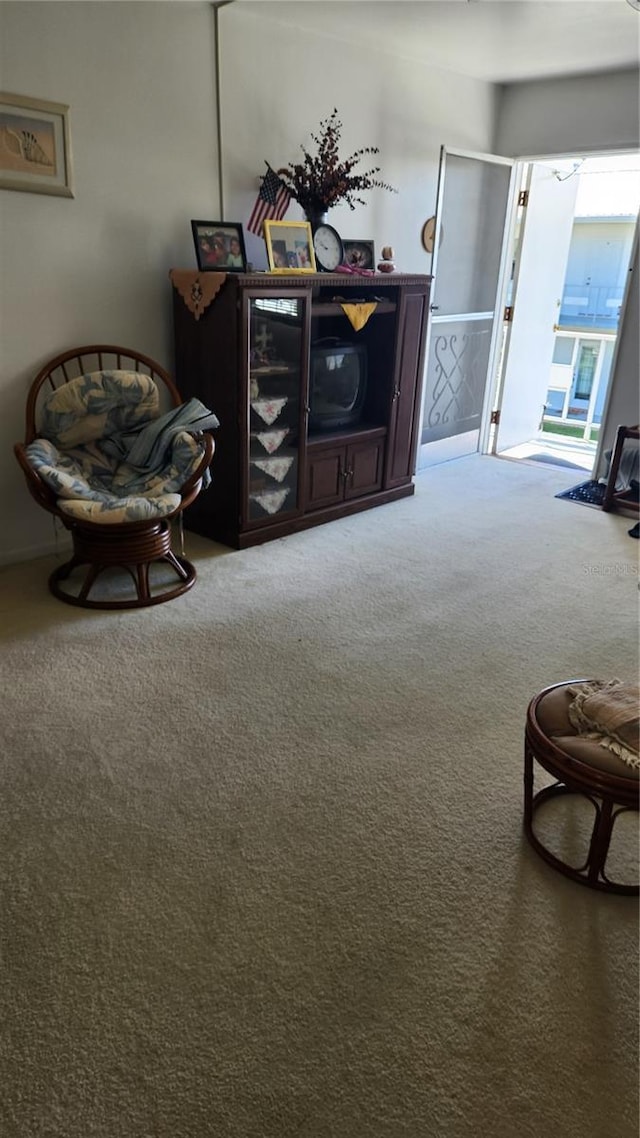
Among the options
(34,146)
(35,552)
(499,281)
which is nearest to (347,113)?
(499,281)

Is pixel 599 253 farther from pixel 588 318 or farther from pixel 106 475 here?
pixel 106 475

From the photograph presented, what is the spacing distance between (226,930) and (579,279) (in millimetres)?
6794

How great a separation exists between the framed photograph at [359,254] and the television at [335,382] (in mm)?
458

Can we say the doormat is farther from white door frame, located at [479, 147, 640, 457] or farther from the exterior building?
the exterior building

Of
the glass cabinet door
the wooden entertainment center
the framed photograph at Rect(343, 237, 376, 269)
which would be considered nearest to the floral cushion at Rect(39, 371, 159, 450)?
the wooden entertainment center

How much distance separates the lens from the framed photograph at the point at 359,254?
4.11 metres

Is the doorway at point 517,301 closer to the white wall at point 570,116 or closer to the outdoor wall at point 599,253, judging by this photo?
the outdoor wall at point 599,253

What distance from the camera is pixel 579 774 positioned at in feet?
5.39

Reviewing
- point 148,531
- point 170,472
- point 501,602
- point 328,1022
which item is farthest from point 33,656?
point 501,602

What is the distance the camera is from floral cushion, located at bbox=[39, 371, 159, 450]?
10.3 ft

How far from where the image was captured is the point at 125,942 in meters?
1.59

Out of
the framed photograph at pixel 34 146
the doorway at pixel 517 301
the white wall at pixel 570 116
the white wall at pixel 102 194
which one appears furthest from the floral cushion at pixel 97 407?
the white wall at pixel 570 116

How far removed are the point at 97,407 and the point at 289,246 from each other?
4.17 feet

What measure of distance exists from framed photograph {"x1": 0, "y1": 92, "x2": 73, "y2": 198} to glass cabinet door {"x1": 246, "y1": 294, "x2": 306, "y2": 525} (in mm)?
941
